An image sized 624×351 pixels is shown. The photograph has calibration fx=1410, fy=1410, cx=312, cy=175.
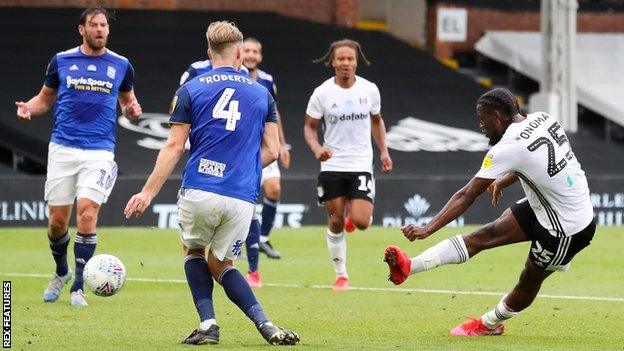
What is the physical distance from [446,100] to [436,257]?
19.6 metres

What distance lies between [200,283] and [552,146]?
2486 mm

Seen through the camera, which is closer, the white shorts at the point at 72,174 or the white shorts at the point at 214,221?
the white shorts at the point at 214,221

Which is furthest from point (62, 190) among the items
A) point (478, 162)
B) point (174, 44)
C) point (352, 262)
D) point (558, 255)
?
point (174, 44)

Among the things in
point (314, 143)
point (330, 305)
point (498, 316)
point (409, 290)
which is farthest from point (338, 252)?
point (498, 316)

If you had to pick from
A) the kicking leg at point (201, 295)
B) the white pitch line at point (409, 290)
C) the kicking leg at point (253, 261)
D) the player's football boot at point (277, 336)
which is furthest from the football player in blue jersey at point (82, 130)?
the player's football boot at point (277, 336)

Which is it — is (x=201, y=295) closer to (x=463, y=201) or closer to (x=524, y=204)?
(x=463, y=201)

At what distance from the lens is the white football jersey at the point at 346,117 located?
1396cm

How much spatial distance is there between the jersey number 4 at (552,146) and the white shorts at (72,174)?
160 inches

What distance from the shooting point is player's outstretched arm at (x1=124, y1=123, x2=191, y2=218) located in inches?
336

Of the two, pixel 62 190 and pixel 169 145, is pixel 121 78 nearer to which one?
pixel 62 190

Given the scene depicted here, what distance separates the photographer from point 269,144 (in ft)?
30.5

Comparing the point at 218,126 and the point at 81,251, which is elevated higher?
the point at 218,126

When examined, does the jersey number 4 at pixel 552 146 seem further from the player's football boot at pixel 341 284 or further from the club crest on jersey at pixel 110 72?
the player's football boot at pixel 341 284

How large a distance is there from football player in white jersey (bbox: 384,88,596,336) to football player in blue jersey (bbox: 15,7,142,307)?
3329 millimetres
